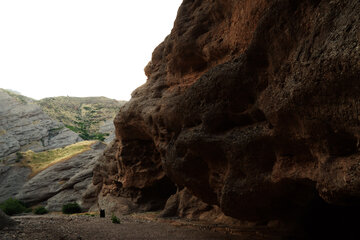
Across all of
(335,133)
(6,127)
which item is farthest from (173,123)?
(6,127)

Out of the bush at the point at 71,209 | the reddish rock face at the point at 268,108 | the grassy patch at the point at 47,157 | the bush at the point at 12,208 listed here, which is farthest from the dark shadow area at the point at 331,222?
the grassy patch at the point at 47,157

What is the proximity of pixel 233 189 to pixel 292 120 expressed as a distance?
294 centimetres

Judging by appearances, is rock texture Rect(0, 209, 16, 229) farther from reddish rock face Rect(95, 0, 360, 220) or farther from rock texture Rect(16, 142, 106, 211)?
rock texture Rect(16, 142, 106, 211)

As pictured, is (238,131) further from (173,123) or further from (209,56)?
(209,56)

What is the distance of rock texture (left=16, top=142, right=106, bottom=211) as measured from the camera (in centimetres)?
3162

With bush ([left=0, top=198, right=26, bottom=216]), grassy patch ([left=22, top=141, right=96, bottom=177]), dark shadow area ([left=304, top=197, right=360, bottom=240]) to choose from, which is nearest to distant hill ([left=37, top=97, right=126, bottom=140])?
grassy patch ([left=22, top=141, right=96, bottom=177])

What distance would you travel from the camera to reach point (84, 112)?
3824 inches

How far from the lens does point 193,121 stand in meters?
9.14

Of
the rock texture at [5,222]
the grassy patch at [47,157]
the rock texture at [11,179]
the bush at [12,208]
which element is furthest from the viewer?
the grassy patch at [47,157]

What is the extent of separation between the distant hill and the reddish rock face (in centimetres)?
6801

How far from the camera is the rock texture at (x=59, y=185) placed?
31.6 meters

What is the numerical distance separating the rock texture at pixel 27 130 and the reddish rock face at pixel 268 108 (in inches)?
2367

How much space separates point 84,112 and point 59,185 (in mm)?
66904

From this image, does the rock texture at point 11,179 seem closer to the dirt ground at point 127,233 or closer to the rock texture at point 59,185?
the rock texture at point 59,185
